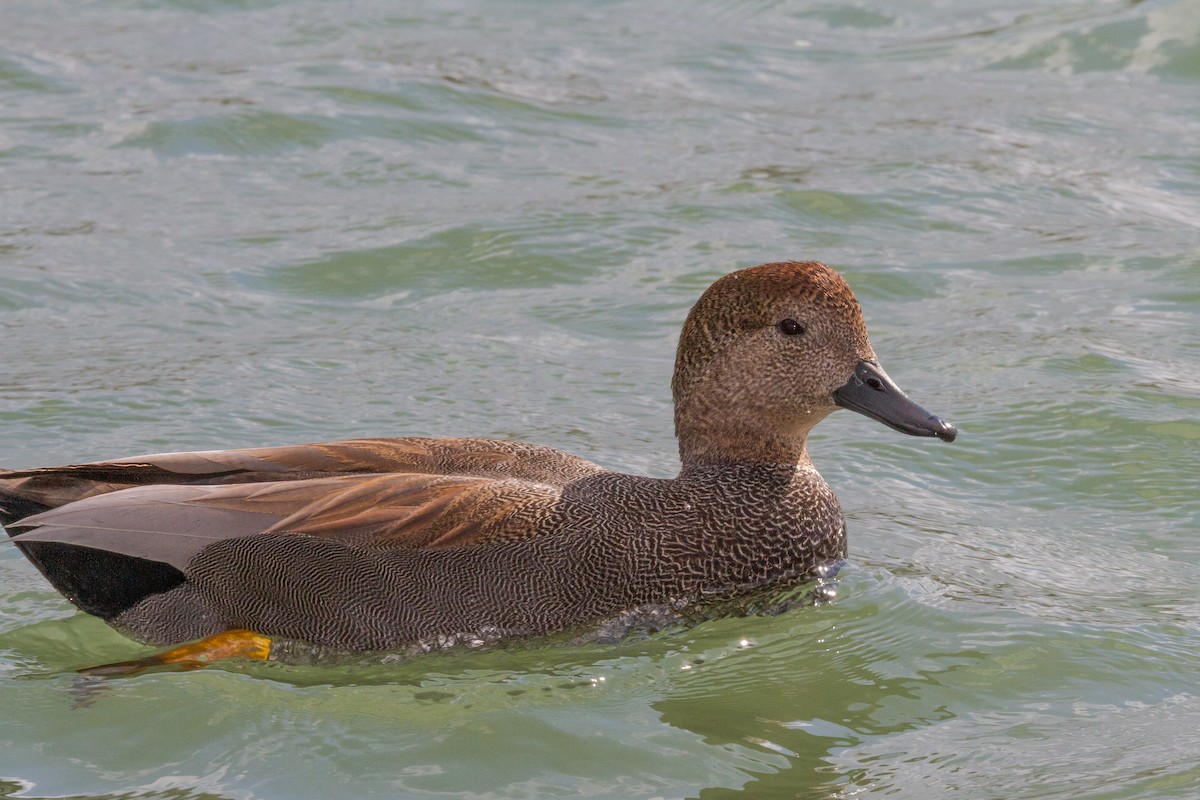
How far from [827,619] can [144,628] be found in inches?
91.3

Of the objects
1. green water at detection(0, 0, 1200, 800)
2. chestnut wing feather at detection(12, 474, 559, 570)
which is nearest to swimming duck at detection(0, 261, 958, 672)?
chestnut wing feather at detection(12, 474, 559, 570)

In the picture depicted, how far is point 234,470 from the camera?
238 inches

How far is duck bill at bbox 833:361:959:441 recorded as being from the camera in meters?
6.14

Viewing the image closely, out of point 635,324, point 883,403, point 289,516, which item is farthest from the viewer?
point 635,324

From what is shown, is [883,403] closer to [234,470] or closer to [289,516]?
[289,516]

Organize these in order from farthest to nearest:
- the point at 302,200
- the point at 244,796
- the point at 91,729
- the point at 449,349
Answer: the point at 302,200
the point at 449,349
the point at 91,729
the point at 244,796

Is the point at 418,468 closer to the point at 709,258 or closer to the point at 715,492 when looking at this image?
the point at 715,492

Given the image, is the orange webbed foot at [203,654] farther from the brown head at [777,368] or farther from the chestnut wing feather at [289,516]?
the brown head at [777,368]

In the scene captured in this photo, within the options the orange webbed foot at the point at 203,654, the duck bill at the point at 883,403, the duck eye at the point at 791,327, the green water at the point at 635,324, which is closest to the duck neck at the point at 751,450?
the duck bill at the point at 883,403

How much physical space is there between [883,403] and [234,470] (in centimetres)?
221

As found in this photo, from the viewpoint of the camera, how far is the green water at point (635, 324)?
5457 millimetres

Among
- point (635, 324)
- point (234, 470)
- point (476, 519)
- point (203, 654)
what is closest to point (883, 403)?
point (476, 519)

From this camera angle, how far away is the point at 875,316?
9.39 meters

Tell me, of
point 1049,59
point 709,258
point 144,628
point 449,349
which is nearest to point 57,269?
point 449,349
